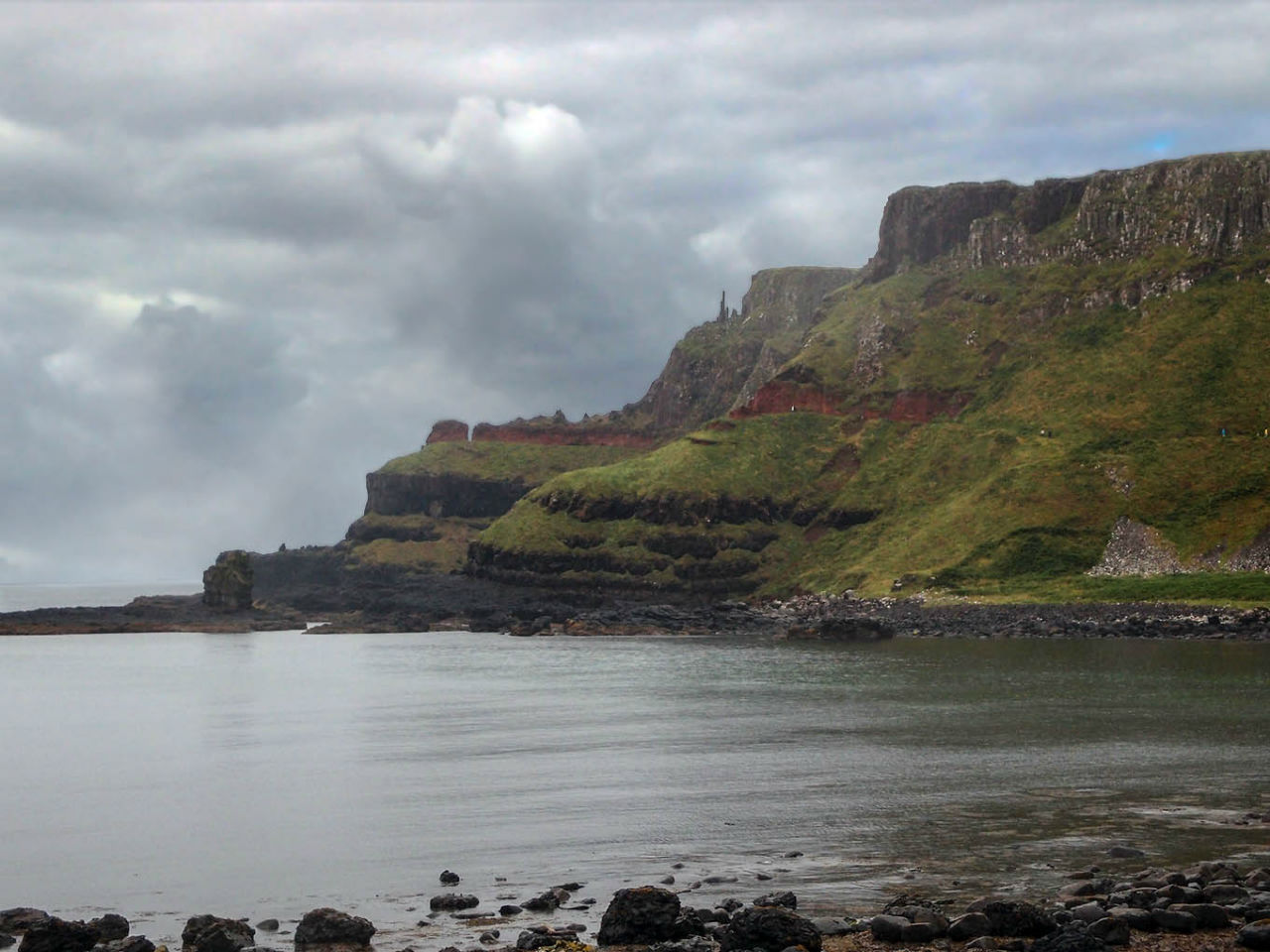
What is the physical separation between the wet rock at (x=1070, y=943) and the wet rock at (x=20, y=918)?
21649 millimetres

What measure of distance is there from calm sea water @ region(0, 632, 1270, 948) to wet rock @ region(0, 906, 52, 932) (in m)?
1.85

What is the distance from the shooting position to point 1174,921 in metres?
28.3

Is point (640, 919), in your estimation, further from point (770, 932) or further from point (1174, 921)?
point (1174, 921)

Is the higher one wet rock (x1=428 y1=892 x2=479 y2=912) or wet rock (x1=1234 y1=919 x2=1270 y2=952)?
Result: wet rock (x1=1234 y1=919 x2=1270 y2=952)

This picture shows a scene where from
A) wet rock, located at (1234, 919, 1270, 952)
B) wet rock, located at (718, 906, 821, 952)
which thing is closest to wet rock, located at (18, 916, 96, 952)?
wet rock, located at (718, 906, 821, 952)

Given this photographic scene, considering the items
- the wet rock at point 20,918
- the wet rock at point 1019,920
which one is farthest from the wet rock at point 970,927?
the wet rock at point 20,918

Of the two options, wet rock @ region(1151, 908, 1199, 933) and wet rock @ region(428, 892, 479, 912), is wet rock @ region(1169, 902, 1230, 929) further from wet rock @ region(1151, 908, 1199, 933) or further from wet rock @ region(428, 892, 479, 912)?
wet rock @ region(428, 892, 479, 912)

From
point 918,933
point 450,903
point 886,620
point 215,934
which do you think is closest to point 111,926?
point 215,934

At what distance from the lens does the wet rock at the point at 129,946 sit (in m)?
28.6

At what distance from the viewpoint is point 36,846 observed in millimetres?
43812

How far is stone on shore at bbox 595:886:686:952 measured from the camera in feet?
94.6

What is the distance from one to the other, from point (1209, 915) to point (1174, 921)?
802 mm

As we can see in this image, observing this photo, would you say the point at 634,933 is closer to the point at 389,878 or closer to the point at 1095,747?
the point at 389,878

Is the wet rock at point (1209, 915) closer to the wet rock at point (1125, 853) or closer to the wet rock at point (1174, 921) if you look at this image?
the wet rock at point (1174, 921)
